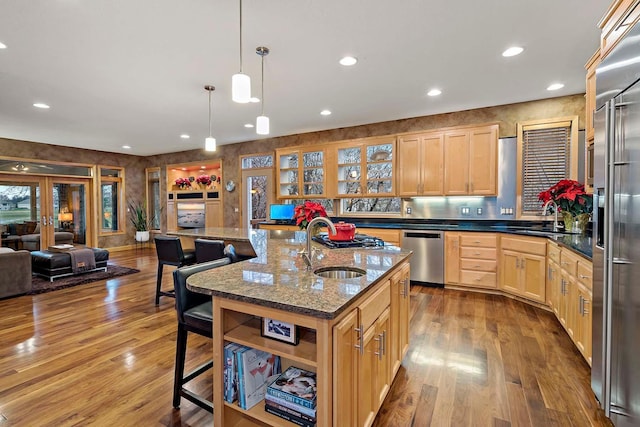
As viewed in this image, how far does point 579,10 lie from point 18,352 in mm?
5153

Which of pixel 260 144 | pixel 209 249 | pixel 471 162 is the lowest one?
pixel 209 249

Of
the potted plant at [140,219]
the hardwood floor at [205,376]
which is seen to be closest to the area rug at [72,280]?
the hardwood floor at [205,376]

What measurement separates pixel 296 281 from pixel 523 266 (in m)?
3.41

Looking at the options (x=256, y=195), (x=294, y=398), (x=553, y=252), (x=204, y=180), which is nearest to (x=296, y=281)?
(x=294, y=398)

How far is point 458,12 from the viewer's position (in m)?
2.22

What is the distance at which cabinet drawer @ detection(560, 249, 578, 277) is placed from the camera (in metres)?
2.54

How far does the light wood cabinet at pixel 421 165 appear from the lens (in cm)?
464

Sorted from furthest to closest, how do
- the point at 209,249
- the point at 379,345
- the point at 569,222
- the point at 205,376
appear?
the point at 569,222
the point at 209,249
the point at 205,376
the point at 379,345

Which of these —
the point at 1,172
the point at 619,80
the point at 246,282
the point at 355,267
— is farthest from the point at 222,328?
the point at 1,172

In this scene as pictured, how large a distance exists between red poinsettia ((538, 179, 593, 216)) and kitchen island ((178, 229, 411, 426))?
279 centimetres

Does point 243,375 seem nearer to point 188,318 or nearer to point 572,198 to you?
point 188,318

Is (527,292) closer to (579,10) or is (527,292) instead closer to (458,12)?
(579,10)

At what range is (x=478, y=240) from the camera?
13.6ft

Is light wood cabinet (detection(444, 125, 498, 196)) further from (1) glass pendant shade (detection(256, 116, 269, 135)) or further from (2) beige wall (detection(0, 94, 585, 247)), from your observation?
(1) glass pendant shade (detection(256, 116, 269, 135))
